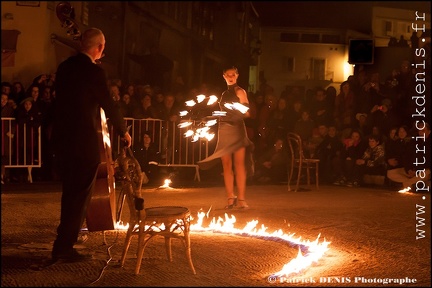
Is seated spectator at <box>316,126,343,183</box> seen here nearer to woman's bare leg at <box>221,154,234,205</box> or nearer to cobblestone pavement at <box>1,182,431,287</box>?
cobblestone pavement at <box>1,182,431,287</box>

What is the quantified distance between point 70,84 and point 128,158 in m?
0.79

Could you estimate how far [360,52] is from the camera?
53.9 ft

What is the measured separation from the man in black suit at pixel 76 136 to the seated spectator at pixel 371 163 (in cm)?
827

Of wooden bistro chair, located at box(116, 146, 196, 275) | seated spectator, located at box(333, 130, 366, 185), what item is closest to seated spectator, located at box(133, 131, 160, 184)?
seated spectator, located at box(333, 130, 366, 185)

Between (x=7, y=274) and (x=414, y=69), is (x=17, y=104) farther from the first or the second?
(x=414, y=69)

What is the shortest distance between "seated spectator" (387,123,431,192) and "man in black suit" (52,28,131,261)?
7.99 m

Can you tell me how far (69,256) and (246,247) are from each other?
1.81 metres

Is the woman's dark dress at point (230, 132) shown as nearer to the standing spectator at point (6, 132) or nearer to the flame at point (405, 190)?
the flame at point (405, 190)

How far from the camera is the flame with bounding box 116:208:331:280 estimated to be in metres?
5.34

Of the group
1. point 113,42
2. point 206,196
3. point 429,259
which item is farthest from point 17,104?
point 429,259

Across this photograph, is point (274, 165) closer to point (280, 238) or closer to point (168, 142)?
point (168, 142)

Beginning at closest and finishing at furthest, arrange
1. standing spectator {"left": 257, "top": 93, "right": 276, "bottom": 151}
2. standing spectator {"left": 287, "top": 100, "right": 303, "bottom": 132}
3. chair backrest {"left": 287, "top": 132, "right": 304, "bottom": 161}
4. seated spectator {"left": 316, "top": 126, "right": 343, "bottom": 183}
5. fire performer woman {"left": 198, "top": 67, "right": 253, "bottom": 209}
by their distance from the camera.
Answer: fire performer woman {"left": 198, "top": 67, "right": 253, "bottom": 209}, chair backrest {"left": 287, "top": 132, "right": 304, "bottom": 161}, seated spectator {"left": 316, "top": 126, "right": 343, "bottom": 183}, standing spectator {"left": 257, "top": 93, "right": 276, "bottom": 151}, standing spectator {"left": 287, "top": 100, "right": 303, "bottom": 132}

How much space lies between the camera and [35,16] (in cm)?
1465

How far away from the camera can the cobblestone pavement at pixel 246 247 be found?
493 cm
